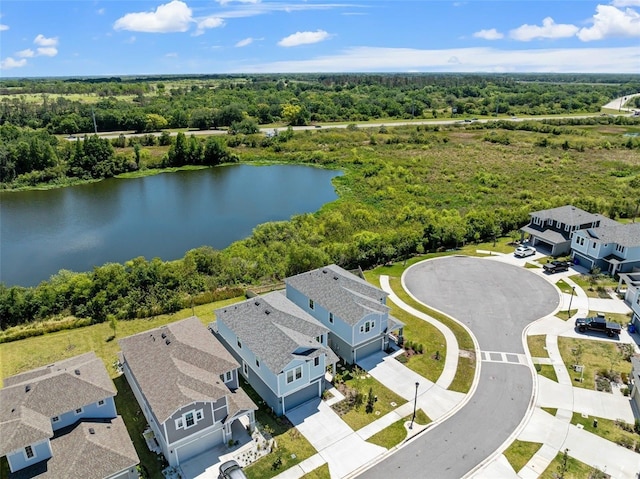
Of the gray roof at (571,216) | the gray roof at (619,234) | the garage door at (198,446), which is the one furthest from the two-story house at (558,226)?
the garage door at (198,446)

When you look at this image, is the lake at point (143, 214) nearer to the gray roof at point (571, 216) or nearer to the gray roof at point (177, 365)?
the gray roof at point (177, 365)

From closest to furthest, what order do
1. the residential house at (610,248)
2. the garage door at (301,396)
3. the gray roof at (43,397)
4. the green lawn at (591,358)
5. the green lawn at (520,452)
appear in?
the gray roof at (43,397), the green lawn at (520,452), the garage door at (301,396), the green lawn at (591,358), the residential house at (610,248)

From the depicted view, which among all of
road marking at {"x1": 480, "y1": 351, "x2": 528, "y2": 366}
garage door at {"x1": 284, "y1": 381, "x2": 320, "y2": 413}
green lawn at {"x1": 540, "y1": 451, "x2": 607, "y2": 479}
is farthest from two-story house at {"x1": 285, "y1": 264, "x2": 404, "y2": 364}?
green lawn at {"x1": 540, "y1": 451, "x2": 607, "y2": 479}

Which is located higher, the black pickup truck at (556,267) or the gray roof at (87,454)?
the gray roof at (87,454)

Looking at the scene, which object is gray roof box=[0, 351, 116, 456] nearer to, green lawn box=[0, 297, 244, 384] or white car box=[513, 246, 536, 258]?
green lawn box=[0, 297, 244, 384]

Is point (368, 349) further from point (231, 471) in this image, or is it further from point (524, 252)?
point (524, 252)

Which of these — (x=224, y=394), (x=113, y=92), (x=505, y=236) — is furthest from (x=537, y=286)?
(x=113, y=92)

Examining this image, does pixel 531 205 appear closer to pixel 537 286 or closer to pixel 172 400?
pixel 537 286
